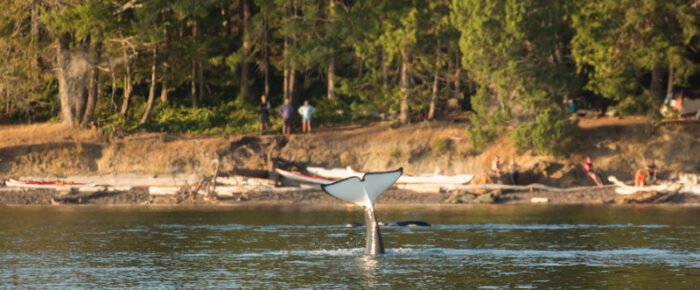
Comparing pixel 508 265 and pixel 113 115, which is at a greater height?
pixel 113 115

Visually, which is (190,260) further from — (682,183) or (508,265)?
(682,183)

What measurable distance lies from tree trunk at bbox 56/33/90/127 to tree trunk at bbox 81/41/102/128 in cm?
31

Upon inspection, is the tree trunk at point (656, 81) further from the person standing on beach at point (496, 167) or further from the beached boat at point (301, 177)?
the beached boat at point (301, 177)

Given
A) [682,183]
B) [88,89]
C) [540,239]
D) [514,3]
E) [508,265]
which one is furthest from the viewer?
[88,89]

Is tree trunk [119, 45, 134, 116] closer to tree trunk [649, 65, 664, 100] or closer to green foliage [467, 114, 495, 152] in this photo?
green foliage [467, 114, 495, 152]

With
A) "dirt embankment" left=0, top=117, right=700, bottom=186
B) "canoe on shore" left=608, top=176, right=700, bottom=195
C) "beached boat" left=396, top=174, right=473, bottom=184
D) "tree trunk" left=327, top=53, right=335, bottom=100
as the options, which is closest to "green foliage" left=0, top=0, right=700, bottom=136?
"tree trunk" left=327, top=53, right=335, bottom=100

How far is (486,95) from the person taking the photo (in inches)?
1860

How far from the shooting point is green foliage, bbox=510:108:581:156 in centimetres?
4516

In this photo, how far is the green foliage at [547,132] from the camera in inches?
1778

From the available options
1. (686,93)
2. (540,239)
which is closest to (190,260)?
(540,239)

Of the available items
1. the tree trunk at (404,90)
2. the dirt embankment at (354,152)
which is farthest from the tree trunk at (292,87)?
the tree trunk at (404,90)

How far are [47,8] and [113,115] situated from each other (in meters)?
7.13

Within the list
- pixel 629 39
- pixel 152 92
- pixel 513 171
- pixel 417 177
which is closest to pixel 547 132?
pixel 513 171

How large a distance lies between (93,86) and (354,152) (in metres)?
13.4
